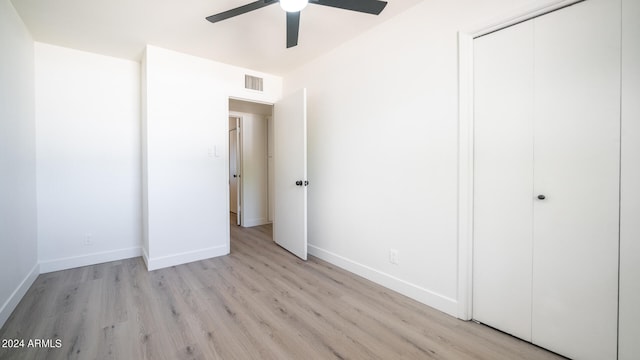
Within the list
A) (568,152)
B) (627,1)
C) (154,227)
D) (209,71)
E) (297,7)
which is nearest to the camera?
(627,1)

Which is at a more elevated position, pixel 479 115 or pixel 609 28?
pixel 609 28

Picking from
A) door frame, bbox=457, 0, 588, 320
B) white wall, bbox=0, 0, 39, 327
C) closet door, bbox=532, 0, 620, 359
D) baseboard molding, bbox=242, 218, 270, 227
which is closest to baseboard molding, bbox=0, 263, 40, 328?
white wall, bbox=0, 0, 39, 327

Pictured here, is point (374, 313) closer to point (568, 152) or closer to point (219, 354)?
point (219, 354)

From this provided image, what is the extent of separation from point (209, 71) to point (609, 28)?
337 cm

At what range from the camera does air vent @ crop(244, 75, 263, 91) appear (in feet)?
11.1

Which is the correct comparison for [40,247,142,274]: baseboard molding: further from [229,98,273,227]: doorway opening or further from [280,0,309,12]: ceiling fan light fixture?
[280,0,309,12]: ceiling fan light fixture

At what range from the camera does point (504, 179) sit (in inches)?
66.6

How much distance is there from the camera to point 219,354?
1.51 m

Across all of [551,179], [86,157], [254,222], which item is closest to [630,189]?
[551,179]

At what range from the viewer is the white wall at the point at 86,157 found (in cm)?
271

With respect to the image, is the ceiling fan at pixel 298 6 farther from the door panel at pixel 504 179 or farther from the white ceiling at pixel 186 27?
the door panel at pixel 504 179

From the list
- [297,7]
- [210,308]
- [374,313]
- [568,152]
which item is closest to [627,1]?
[568,152]

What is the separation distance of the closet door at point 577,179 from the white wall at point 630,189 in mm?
27

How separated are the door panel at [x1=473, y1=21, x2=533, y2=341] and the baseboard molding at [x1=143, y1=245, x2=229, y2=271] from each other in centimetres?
271
